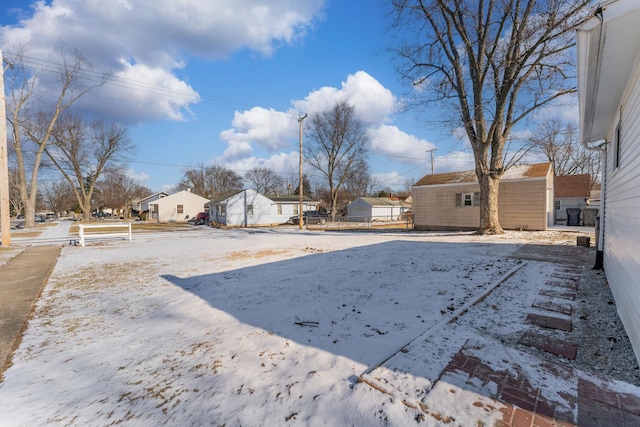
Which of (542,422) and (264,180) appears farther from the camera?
(264,180)

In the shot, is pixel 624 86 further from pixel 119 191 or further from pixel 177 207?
pixel 119 191

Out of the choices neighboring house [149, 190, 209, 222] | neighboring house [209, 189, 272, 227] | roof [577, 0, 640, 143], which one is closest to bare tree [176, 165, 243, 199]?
neighboring house [149, 190, 209, 222]

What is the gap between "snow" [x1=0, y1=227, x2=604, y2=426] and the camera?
206cm

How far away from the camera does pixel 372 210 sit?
118 feet

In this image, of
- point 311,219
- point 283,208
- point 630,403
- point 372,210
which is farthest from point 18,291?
point 372,210

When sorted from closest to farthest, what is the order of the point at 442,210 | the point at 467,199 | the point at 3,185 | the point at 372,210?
the point at 3,185, the point at 467,199, the point at 442,210, the point at 372,210

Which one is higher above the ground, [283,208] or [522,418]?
[283,208]

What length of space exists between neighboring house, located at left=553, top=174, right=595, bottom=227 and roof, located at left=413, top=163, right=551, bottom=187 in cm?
965

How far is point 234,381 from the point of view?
7.82 ft

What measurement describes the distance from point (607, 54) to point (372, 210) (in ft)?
108

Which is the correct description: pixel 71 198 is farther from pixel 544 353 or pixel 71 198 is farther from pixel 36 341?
pixel 544 353

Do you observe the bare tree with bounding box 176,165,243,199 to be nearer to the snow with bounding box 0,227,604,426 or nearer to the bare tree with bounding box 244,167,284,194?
the bare tree with bounding box 244,167,284,194

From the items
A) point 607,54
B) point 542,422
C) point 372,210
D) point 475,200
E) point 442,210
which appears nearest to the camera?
point 542,422

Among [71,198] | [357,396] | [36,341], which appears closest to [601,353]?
[357,396]
